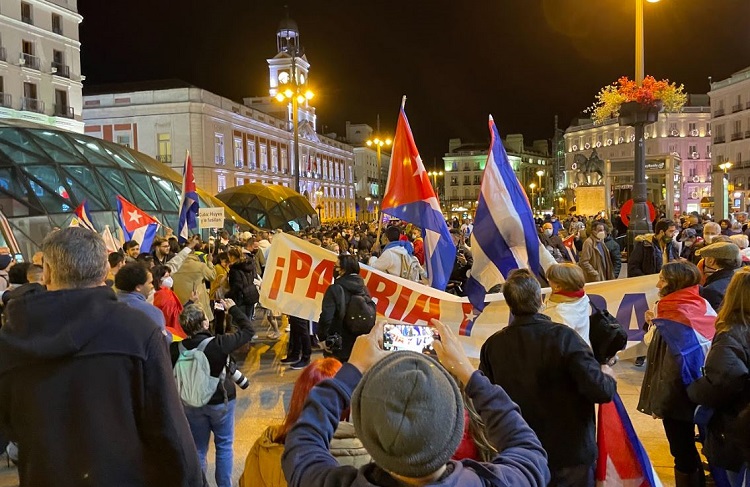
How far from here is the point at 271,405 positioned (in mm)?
7168

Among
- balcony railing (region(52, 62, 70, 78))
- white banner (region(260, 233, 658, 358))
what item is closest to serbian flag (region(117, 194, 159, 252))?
white banner (region(260, 233, 658, 358))

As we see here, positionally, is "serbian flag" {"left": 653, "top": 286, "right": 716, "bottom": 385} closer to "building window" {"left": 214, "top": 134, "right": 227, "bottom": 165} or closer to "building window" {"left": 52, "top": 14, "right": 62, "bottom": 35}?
"building window" {"left": 52, "top": 14, "right": 62, "bottom": 35}

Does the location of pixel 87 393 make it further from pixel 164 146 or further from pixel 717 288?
pixel 164 146

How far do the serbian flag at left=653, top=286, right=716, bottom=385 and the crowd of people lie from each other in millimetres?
16

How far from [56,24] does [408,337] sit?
157ft

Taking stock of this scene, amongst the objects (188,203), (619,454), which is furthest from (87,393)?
(188,203)

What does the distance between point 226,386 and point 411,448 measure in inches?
122

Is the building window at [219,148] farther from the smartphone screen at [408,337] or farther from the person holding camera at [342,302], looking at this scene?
the smartphone screen at [408,337]

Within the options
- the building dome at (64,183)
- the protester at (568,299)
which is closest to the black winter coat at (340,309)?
the protester at (568,299)

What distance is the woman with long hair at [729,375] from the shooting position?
3449 mm

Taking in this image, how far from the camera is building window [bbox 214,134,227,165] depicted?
2184 inches

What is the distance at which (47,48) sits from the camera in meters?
41.0

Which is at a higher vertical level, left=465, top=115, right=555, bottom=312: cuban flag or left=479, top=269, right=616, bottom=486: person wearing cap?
left=465, top=115, right=555, bottom=312: cuban flag

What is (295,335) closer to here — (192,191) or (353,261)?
(353,261)
